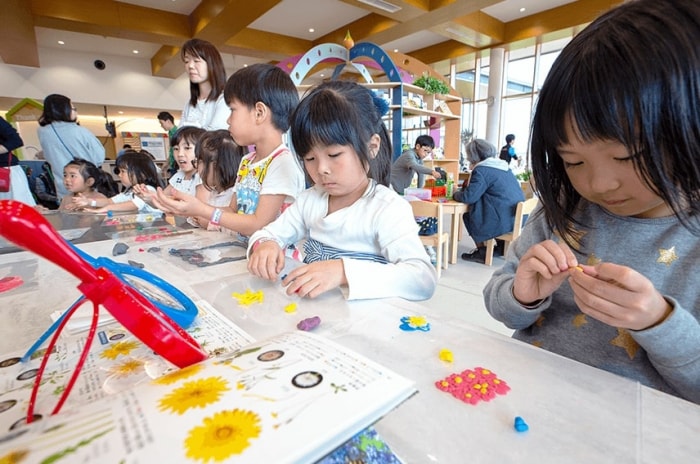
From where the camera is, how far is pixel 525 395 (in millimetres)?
338

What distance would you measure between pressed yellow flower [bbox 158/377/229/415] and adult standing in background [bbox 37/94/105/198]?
9.78 ft

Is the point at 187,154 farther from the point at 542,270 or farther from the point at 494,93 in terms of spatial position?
the point at 494,93

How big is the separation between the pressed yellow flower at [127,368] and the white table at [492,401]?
0.43 feet

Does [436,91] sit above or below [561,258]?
above

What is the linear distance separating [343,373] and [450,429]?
0.32 feet

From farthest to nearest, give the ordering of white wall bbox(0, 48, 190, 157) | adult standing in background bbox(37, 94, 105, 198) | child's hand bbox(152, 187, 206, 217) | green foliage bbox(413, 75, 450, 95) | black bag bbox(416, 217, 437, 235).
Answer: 1. white wall bbox(0, 48, 190, 157)
2. green foliage bbox(413, 75, 450, 95)
3. black bag bbox(416, 217, 437, 235)
4. adult standing in background bbox(37, 94, 105, 198)
5. child's hand bbox(152, 187, 206, 217)

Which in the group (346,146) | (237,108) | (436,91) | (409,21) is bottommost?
(346,146)

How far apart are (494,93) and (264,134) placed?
6802 mm

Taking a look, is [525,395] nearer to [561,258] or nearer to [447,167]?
[561,258]

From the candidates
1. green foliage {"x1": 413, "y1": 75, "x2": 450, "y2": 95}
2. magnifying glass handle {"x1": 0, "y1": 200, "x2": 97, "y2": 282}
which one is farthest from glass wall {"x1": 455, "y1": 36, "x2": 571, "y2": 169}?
magnifying glass handle {"x1": 0, "y1": 200, "x2": 97, "y2": 282}

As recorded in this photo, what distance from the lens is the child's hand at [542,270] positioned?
423mm

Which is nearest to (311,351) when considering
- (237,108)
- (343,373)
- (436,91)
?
(343,373)

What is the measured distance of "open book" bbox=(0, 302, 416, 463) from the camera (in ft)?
0.68

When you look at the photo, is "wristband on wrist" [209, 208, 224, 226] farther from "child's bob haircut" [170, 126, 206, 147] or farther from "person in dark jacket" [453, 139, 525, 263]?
"person in dark jacket" [453, 139, 525, 263]
